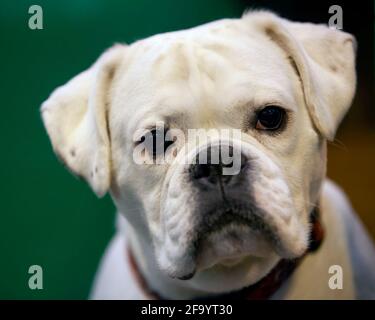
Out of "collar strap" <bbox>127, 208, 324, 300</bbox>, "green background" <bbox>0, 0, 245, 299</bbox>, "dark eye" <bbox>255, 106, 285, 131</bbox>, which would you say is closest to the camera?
"dark eye" <bbox>255, 106, 285, 131</bbox>

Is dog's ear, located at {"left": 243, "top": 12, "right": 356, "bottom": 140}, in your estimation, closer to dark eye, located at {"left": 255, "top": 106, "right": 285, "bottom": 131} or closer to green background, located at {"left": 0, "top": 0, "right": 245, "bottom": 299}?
dark eye, located at {"left": 255, "top": 106, "right": 285, "bottom": 131}

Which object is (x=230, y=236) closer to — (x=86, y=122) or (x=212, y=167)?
(x=212, y=167)

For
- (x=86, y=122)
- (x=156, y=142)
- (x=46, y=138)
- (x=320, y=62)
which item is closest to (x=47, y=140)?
(x=46, y=138)

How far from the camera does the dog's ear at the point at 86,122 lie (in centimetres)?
110

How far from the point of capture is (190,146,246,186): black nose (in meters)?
0.92

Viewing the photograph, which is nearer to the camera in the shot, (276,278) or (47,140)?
(276,278)

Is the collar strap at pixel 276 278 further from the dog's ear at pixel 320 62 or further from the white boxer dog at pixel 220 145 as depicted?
the dog's ear at pixel 320 62

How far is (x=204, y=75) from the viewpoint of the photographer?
1.02 m

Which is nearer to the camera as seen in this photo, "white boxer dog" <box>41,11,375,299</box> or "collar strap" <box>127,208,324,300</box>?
"white boxer dog" <box>41,11,375,299</box>

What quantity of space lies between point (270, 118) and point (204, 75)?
135mm

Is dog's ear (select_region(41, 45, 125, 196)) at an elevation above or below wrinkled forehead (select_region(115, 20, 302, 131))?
below

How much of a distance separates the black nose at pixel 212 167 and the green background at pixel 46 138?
0.63m

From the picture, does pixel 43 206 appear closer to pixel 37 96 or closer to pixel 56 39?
pixel 37 96

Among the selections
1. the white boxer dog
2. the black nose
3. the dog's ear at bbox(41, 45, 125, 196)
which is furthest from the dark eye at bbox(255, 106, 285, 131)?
the dog's ear at bbox(41, 45, 125, 196)
